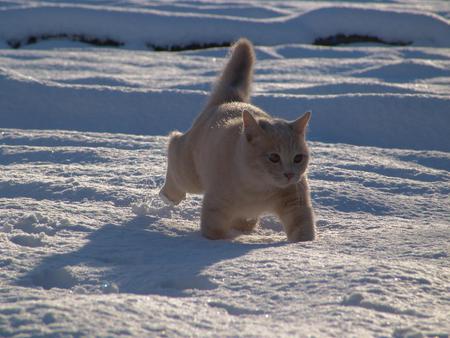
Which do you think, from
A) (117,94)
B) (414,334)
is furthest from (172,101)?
(414,334)

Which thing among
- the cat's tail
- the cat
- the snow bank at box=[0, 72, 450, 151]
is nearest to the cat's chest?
the cat

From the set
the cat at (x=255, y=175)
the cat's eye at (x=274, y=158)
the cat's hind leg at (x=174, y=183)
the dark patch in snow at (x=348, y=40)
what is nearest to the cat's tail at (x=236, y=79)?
the cat's hind leg at (x=174, y=183)

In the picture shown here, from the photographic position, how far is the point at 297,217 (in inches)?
129

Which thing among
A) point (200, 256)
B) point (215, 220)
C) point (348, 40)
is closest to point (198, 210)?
point (215, 220)

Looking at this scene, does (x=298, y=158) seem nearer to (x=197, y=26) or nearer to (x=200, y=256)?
(x=200, y=256)

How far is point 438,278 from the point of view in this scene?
8.33 ft

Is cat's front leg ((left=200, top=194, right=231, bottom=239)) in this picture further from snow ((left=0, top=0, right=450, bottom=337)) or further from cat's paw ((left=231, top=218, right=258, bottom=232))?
cat's paw ((left=231, top=218, right=258, bottom=232))

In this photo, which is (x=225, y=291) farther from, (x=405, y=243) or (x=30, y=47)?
(x=30, y=47)

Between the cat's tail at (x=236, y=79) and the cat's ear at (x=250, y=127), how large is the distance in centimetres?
80

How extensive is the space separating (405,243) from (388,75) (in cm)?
458

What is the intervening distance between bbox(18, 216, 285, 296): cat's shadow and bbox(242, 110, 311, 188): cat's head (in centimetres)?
32

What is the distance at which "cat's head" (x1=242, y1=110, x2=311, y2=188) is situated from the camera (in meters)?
3.24

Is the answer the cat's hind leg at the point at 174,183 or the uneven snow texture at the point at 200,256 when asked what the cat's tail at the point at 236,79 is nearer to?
the cat's hind leg at the point at 174,183

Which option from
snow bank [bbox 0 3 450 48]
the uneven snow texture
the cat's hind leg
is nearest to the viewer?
the uneven snow texture
